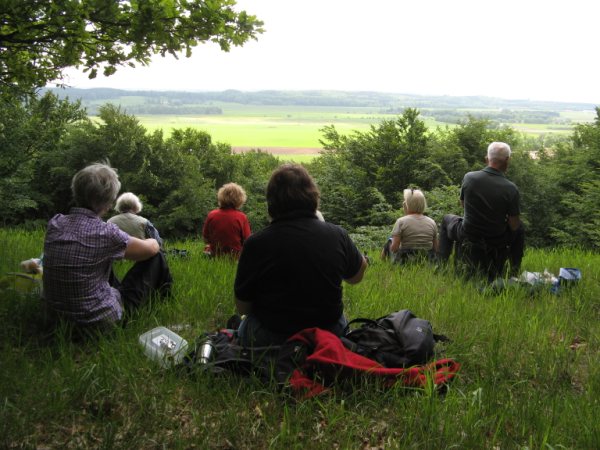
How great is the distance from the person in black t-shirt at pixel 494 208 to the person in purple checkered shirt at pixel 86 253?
4.21 m

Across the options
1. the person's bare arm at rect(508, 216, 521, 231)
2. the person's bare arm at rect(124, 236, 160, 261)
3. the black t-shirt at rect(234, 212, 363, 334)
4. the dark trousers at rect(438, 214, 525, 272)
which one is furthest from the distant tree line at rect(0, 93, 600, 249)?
the black t-shirt at rect(234, 212, 363, 334)

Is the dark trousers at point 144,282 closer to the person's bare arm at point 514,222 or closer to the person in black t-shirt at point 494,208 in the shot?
the person in black t-shirt at point 494,208

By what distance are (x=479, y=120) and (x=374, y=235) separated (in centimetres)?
767

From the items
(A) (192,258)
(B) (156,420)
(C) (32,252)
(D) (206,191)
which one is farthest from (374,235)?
(B) (156,420)

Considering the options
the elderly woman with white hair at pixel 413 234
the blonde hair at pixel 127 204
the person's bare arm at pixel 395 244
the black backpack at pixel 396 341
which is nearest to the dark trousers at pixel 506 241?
the elderly woman with white hair at pixel 413 234

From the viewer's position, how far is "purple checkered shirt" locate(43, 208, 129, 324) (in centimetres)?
375

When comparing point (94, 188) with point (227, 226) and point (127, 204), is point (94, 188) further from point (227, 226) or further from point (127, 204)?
point (227, 226)

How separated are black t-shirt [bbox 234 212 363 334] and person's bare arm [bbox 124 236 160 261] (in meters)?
0.95

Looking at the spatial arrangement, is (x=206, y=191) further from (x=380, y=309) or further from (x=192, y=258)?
(x=380, y=309)

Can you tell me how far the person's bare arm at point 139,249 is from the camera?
158 inches

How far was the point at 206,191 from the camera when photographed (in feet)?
49.7

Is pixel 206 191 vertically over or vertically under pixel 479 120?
under

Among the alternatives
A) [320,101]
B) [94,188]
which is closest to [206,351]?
[94,188]

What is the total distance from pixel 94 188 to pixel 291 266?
1.58 meters
